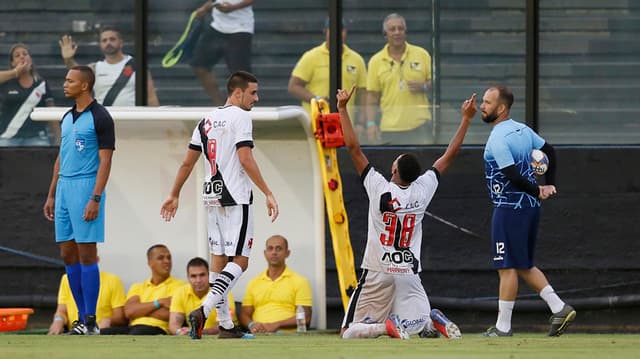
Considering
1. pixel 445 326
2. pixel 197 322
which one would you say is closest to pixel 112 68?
pixel 197 322

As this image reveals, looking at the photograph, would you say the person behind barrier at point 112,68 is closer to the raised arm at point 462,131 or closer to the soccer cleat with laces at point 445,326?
the raised arm at point 462,131

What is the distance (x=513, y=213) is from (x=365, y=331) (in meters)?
1.38

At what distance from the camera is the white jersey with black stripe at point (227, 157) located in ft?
33.9

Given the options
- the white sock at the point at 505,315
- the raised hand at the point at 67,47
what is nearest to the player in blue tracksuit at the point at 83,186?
the raised hand at the point at 67,47

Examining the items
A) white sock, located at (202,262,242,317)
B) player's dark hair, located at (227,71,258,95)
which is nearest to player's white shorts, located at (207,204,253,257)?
white sock, located at (202,262,242,317)

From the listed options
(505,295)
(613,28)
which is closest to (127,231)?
(505,295)

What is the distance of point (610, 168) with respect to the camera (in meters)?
13.5

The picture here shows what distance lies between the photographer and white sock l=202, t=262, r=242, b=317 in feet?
33.2

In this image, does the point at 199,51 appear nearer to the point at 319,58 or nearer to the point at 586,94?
the point at 319,58

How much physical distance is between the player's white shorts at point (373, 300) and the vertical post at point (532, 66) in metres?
3.21

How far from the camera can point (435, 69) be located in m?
13.6

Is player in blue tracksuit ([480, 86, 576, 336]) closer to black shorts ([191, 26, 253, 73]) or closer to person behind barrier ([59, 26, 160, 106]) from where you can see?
black shorts ([191, 26, 253, 73])

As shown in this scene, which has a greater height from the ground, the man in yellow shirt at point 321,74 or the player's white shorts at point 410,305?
the man in yellow shirt at point 321,74

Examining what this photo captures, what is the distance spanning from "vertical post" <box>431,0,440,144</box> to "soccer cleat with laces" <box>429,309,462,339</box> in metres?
3.11
